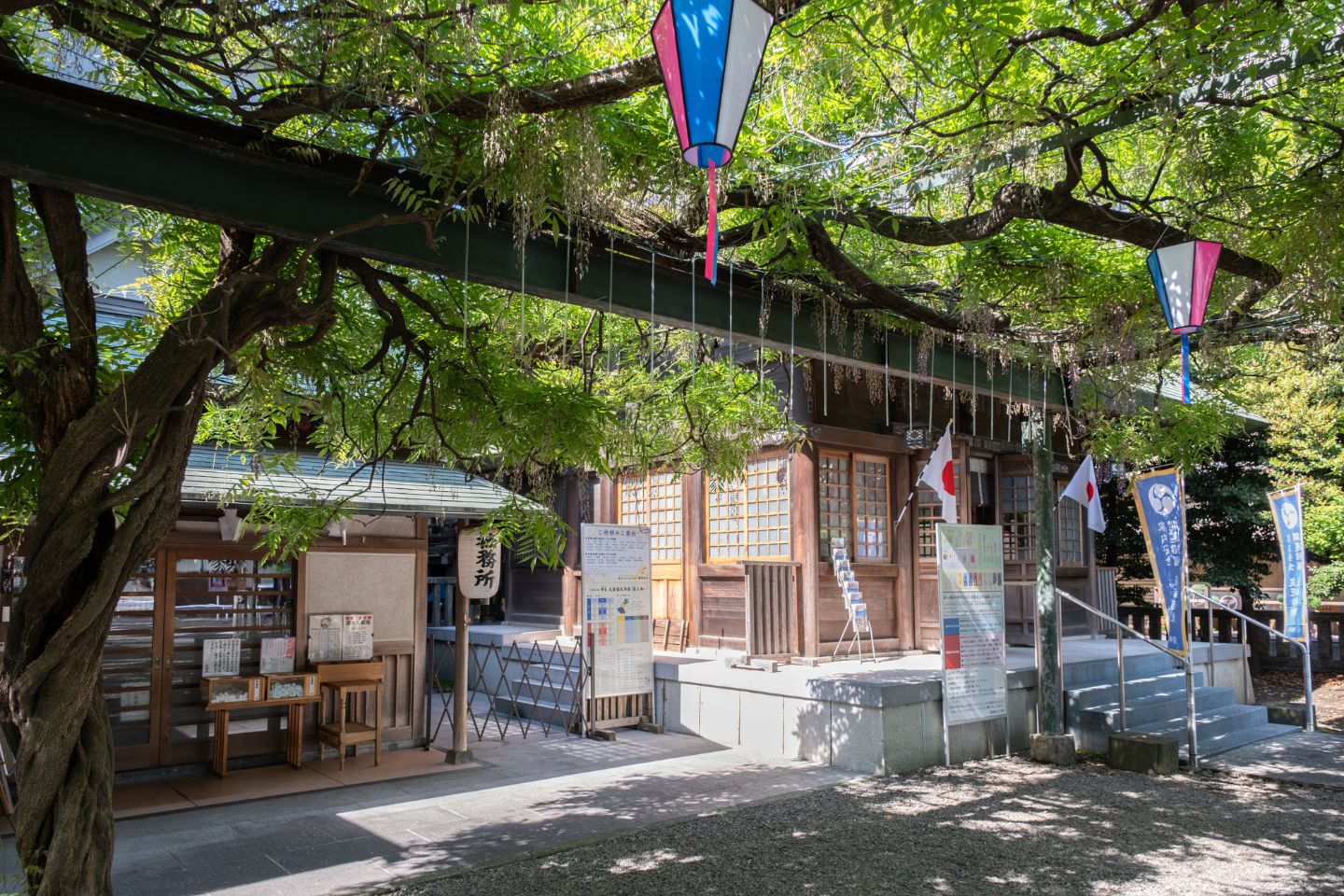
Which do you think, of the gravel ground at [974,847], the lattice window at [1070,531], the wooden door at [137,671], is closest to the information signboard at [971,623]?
the gravel ground at [974,847]

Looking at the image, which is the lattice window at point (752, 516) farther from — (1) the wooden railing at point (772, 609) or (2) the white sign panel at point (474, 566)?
(2) the white sign panel at point (474, 566)

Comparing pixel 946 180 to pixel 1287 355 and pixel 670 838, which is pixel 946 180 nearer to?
pixel 670 838

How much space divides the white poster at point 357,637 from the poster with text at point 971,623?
515 cm

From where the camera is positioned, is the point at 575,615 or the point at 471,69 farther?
the point at 575,615

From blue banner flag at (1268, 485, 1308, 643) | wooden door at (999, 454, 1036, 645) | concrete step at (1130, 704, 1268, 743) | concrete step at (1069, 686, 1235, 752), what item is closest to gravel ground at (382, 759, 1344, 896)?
concrete step at (1069, 686, 1235, 752)

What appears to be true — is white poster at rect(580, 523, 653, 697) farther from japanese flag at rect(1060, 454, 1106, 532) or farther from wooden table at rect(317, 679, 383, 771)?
japanese flag at rect(1060, 454, 1106, 532)

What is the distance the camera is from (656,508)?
12.6 metres

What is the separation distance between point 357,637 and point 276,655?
28.2 inches

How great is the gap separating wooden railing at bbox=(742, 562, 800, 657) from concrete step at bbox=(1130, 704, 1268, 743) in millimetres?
3423

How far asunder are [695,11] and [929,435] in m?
8.93

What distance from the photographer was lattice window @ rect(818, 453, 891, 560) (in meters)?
10.9

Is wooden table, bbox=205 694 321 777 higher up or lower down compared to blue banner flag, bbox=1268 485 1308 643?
lower down

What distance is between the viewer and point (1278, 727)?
1007 cm

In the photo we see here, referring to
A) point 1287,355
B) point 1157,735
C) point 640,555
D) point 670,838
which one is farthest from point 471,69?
point 1287,355
